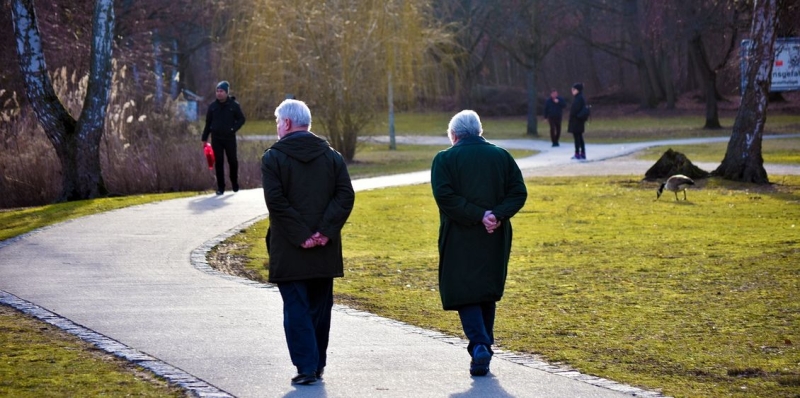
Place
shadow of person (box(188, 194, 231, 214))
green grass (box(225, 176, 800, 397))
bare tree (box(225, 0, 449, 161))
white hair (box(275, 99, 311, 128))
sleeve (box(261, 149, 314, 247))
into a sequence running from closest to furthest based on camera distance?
sleeve (box(261, 149, 314, 247)) → white hair (box(275, 99, 311, 128)) → green grass (box(225, 176, 800, 397)) → shadow of person (box(188, 194, 231, 214)) → bare tree (box(225, 0, 449, 161))

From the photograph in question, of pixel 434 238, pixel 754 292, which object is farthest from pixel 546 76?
pixel 754 292

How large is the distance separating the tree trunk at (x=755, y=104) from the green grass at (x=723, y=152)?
590 centimetres

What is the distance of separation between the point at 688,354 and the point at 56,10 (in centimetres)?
2338

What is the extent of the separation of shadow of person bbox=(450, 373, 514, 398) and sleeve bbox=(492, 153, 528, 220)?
1.00m

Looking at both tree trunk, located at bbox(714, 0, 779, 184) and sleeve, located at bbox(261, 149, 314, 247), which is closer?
sleeve, located at bbox(261, 149, 314, 247)

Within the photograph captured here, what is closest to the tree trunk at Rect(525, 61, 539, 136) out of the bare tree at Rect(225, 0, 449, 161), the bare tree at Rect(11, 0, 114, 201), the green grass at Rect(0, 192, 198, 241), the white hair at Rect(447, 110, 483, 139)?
the bare tree at Rect(225, 0, 449, 161)

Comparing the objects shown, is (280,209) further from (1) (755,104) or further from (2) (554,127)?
(2) (554,127)

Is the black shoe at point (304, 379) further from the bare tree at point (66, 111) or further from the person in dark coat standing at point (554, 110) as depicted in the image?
the person in dark coat standing at point (554, 110)

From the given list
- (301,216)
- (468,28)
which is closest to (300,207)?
(301,216)

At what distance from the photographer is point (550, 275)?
40.8ft

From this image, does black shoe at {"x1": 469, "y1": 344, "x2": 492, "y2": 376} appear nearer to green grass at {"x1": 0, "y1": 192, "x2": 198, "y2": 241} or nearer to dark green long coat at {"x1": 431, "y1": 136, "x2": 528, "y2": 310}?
dark green long coat at {"x1": 431, "y1": 136, "x2": 528, "y2": 310}

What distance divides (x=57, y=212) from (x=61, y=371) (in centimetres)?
1100

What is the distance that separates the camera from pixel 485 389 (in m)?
6.91

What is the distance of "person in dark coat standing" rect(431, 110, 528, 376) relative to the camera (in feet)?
24.3
